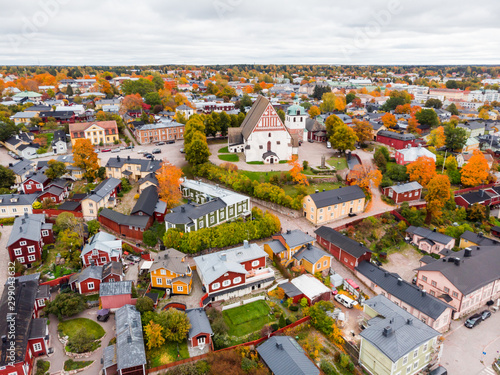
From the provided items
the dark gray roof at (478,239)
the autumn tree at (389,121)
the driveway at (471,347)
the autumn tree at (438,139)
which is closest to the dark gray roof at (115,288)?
the driveway at (471,347)

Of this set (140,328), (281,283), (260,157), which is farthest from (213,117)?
(140,328)

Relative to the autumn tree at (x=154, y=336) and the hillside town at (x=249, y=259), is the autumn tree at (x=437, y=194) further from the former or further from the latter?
the autumn tree at (x=154, y=336)

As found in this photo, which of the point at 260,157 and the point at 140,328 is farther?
the point at 260,157

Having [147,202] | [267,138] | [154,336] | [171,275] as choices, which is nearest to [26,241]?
[147,202]

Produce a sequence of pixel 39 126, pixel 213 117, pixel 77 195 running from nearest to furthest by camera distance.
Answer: pixel 77 195, pixel 213 117, pixel 39 126

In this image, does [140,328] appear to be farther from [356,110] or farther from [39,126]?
[356,110]
